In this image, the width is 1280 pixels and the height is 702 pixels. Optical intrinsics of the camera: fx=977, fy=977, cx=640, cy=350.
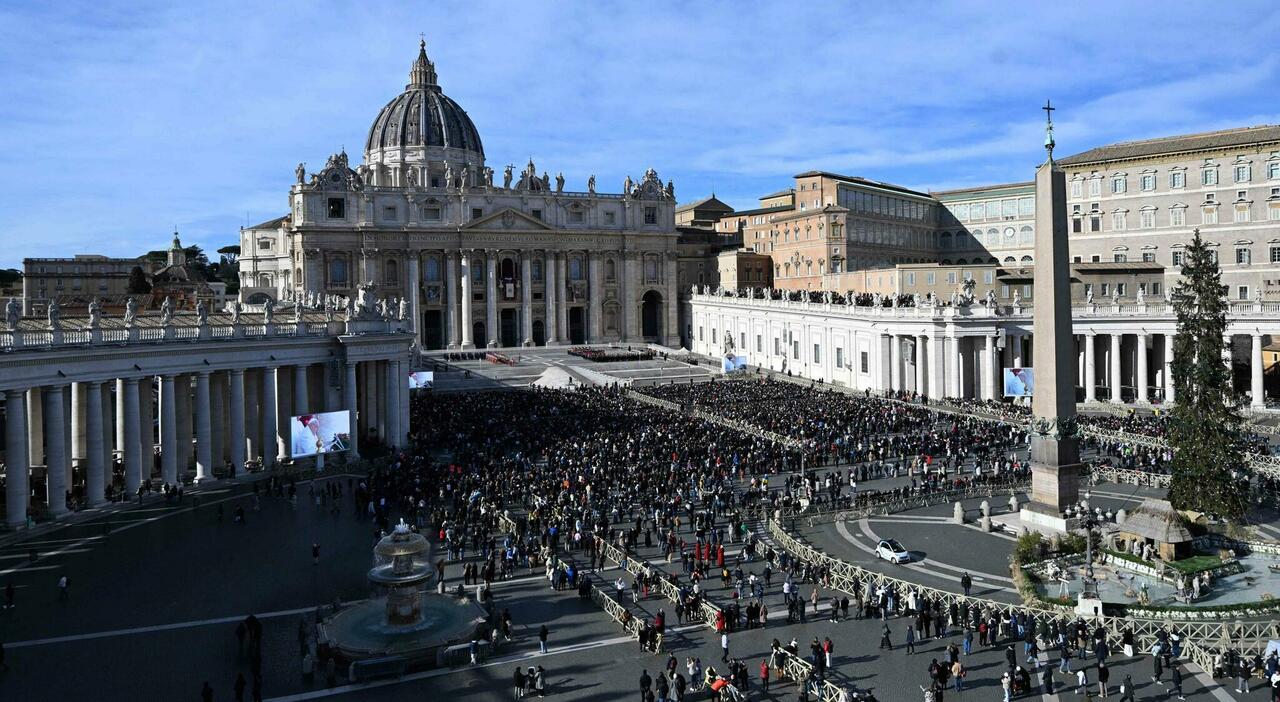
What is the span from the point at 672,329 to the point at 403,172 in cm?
3378

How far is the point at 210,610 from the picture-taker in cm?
2255

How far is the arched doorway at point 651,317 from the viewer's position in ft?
347

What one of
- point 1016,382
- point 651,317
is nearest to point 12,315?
point 1016,382

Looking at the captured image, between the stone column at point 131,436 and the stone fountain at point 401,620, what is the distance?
51.6 feet

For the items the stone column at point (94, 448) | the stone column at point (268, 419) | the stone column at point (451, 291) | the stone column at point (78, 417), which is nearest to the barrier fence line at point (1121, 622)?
the stone column at point (94, 448)

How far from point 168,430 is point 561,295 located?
6580 centimetres

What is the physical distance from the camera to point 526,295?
319ft

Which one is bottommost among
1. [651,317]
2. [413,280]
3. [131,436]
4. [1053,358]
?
[131,436]

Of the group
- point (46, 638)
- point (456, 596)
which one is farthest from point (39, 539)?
point (456, 596)

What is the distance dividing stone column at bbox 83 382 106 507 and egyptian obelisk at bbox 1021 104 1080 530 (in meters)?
29.4

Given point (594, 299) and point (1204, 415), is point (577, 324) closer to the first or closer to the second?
point (594, 299)

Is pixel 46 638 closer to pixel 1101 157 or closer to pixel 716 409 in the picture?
pixel 716 409

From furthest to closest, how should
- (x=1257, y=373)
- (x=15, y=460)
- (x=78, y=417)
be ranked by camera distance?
1. (x=1257, y=373)
2. (x=78, y=417)
3. (x=15, y=460)

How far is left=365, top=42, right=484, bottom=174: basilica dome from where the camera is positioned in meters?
107
